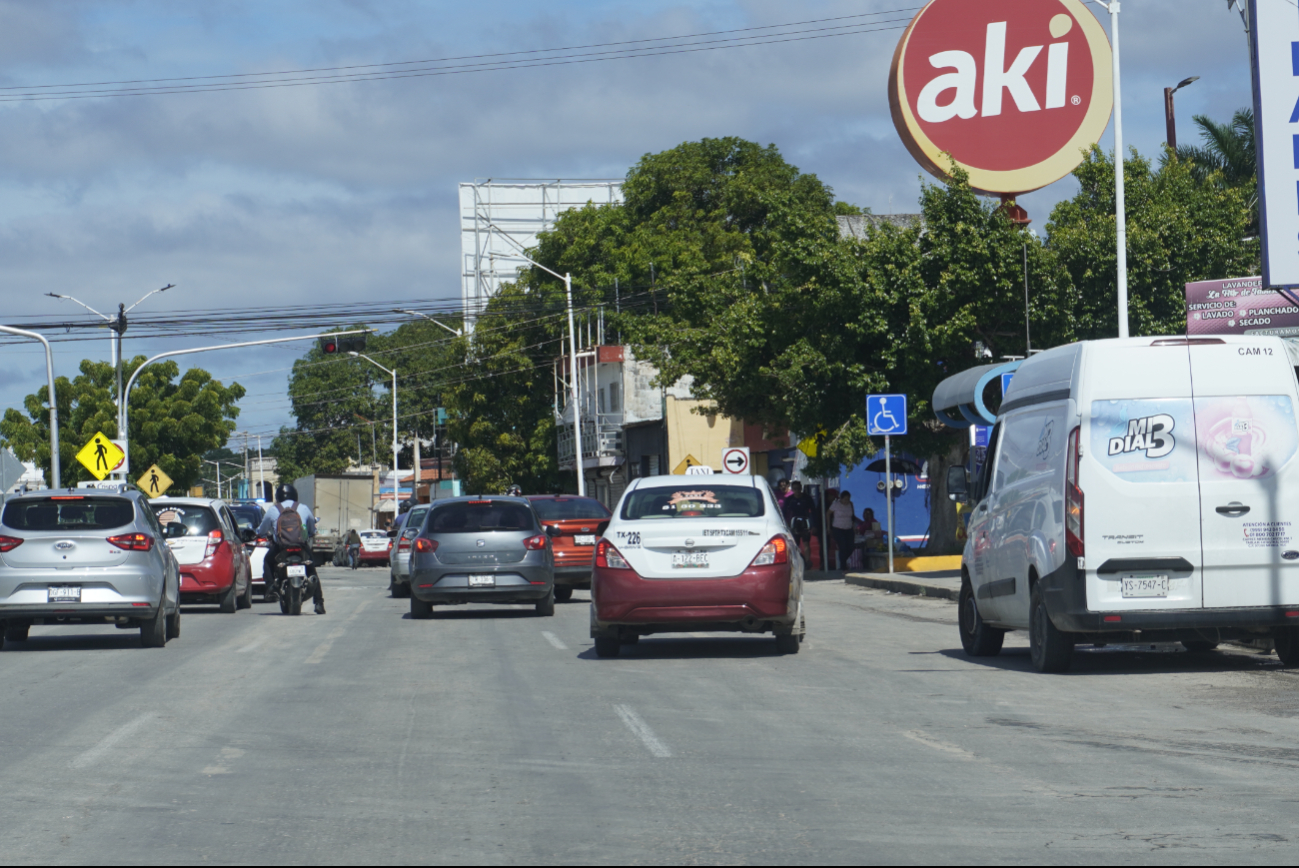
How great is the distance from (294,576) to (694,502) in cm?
1015

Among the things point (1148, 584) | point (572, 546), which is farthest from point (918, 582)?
point (1148, 584)

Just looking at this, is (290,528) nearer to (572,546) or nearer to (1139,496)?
(572,546)

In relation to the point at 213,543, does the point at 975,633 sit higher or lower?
lower

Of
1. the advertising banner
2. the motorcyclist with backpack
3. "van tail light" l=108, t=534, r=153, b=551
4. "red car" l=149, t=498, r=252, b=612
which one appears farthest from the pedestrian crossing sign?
the advertising banner

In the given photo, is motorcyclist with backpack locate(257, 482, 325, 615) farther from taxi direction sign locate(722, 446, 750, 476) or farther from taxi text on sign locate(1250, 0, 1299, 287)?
taxi text on sign locate(1250, 0, 1299, 287)

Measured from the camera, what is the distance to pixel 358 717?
1145 centimetres

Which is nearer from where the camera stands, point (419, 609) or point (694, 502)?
point (694, 502)

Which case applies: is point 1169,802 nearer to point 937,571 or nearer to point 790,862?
point 790,862

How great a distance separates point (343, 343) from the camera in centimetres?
4138

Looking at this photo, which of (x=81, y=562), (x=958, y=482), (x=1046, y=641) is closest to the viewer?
(x=1046, y=641)

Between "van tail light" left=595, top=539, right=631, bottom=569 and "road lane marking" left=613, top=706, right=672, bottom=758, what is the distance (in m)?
3.49

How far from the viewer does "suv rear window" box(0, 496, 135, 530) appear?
17.7 m

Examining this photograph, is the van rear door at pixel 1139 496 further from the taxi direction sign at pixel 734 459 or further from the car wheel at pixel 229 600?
the taxi direction sign at pixel 734 459

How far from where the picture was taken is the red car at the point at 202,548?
81.1 feet
